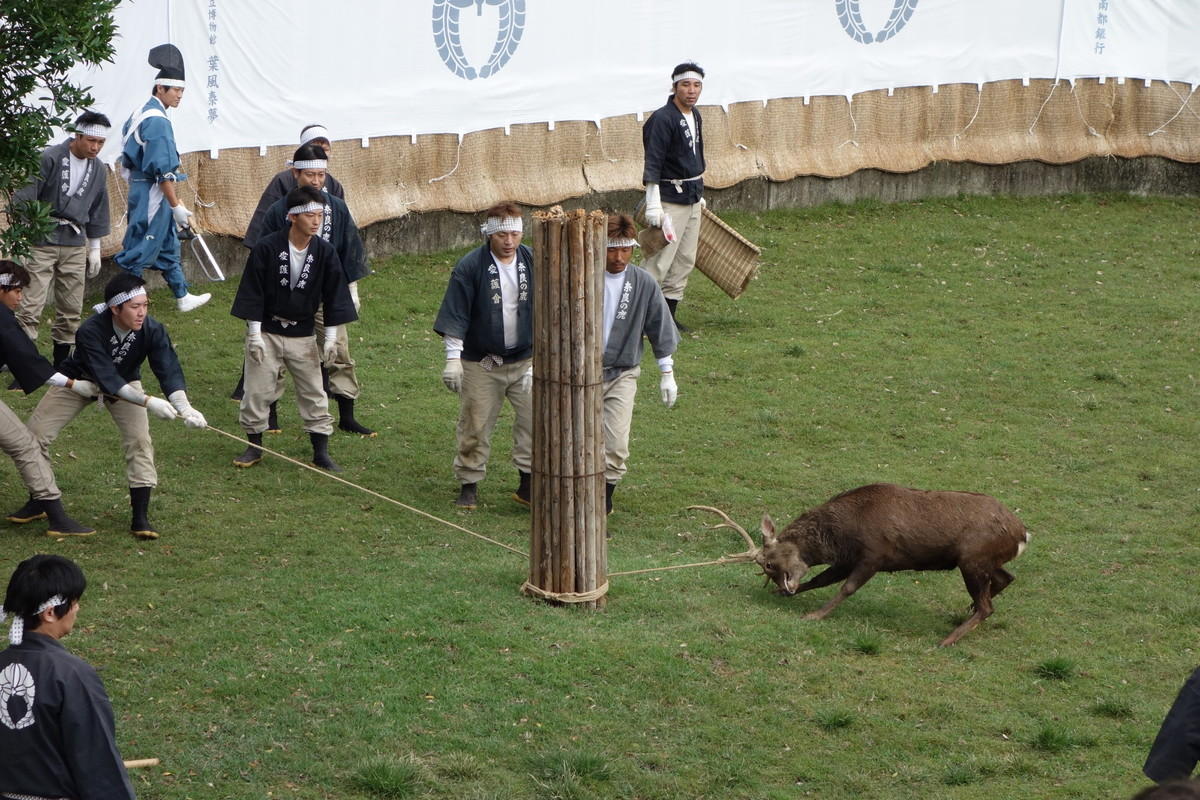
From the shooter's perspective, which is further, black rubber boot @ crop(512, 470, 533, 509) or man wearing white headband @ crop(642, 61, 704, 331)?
man wearing white headband @ crop(642, 61, 704, 331)

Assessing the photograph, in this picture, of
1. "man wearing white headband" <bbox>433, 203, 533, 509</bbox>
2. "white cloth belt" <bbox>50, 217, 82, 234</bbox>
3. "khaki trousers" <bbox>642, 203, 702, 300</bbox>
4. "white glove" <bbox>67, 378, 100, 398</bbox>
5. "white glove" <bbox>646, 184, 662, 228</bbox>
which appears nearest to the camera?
"white glove" <bbox>67, 378, 100, 398</bbox>

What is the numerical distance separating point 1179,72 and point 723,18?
7.64m

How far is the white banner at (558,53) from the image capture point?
13000 mm

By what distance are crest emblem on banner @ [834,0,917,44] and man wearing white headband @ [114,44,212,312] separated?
953 centimetres

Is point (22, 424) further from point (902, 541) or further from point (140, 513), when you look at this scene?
point (902, 541)

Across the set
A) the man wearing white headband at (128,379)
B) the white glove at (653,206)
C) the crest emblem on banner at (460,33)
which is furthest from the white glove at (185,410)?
the crest emblem on banner at (460,33)

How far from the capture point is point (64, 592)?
4141 mm

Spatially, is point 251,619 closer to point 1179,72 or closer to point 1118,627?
point 1118,627

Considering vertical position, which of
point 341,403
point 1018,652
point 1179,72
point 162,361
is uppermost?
point 1179,72

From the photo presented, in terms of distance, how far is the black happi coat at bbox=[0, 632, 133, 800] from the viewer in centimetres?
397

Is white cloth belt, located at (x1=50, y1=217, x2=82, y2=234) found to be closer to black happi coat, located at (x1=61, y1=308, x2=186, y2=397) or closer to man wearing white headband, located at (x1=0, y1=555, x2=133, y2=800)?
black happi coat, located at (x1=61, y1=308, x2=186, y2=397)

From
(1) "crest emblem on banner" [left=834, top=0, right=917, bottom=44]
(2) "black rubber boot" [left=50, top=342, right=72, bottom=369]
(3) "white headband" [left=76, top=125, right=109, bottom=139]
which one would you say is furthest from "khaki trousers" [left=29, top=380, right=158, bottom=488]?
(1) "crest emblem on banner" [left=834, top=0, right=917, bottom=44]

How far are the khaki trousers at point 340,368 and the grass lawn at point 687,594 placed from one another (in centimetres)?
45

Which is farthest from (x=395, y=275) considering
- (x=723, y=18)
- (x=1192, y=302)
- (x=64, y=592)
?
(x=64, y=592)
